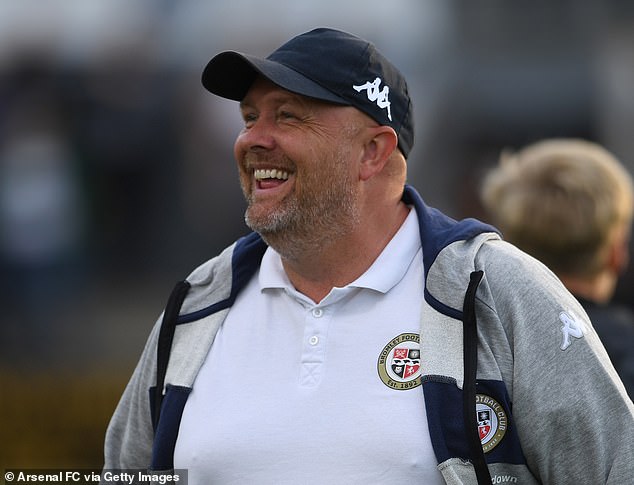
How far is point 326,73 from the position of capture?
11.3 feet

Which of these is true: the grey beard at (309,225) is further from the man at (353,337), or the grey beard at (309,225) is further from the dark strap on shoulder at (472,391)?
the dark strap on shoulder at (472,391)

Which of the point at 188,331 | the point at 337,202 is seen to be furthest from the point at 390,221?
the point at 188,331

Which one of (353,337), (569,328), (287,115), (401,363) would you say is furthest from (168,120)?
(569,328)

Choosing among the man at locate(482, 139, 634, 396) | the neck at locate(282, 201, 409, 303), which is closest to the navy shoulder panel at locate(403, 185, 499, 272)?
the neck at locate(282, 201, 409, 303)

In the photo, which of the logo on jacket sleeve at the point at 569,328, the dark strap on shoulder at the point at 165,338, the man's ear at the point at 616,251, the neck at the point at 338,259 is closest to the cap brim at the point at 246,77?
the neck at the point at 338,259

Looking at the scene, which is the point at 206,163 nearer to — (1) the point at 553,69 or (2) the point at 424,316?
(1) the point at 553,69

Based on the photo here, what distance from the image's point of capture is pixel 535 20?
1180cm

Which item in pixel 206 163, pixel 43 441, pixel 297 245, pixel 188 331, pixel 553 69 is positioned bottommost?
pixel 43 441

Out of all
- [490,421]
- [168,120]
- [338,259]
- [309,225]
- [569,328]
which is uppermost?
[168,120]

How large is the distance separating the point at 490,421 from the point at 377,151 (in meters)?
0.94

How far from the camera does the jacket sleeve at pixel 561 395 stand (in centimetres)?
306

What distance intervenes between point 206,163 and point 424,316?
7.26 m

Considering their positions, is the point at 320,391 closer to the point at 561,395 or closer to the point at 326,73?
the point at 561,395

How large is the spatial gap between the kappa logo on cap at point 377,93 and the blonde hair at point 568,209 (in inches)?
Answer: 34.3
